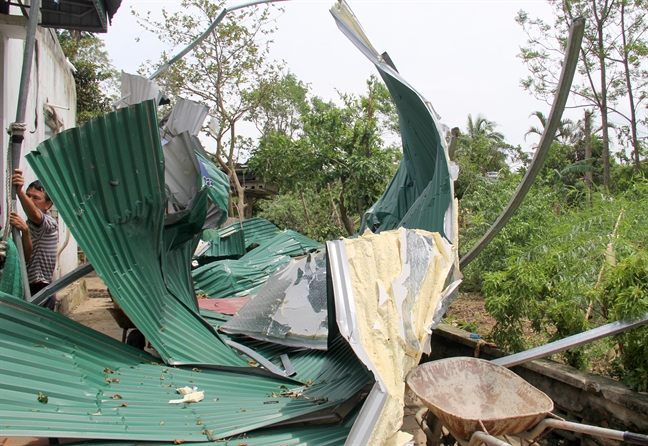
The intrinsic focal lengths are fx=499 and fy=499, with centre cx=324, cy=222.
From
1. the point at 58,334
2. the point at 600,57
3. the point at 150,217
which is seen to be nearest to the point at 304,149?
the point at 150,217

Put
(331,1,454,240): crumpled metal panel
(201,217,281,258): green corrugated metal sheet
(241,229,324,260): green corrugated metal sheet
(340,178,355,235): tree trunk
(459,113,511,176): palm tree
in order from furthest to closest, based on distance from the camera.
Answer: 1. (459,113,511,176): palm tree
2. (340,178,355,235): tree trunk
3. (201,217,281,258): green corrugated metal sheet
4. (241,229,324,260): green corrugated metal sheet
5. (331,1,454,240): crumpled metal panel

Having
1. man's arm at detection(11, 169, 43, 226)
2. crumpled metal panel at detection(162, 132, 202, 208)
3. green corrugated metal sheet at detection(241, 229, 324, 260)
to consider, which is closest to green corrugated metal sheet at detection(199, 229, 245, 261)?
green corrugated metal sheet at detection(241, 229, 324, 260)

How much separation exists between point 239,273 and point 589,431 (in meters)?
5.44

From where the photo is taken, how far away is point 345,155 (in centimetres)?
1024

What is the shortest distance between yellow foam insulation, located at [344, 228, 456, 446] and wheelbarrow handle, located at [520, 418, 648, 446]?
26.0 inches

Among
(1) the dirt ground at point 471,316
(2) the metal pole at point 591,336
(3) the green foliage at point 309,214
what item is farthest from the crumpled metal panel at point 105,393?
(3) the green foliage at point 309,214

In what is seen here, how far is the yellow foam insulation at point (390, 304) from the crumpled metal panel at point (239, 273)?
4022mm

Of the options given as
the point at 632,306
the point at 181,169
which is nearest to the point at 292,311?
the point at 181,169

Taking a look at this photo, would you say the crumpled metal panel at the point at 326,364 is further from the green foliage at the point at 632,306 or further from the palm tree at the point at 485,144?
the palm tree at the point at 485,144

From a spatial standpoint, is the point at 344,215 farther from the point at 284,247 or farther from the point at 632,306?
the point at 632,306

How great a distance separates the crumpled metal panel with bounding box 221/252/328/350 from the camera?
4242mm

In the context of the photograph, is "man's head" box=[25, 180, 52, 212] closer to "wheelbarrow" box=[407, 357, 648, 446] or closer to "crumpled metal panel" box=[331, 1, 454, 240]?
"crumpled metal panel" box=[331, 1, 454, 240]

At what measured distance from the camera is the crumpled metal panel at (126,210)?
9.68 feet

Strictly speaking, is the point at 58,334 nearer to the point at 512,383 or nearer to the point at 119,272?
the point at 119,272
